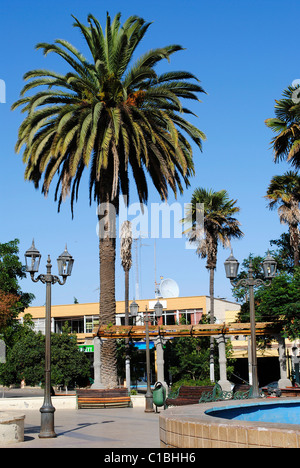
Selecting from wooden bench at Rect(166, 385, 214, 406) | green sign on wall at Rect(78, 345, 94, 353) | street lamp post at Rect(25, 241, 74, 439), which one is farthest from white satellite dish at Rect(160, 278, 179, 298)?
street lamp post at Rect(25, 241, 74, 439)

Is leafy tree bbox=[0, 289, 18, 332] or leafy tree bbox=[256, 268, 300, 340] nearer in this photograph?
leafy tree bbox=[256, 268, 300, 340]

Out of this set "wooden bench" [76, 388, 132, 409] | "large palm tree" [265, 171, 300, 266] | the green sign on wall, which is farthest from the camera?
the green sign on wall

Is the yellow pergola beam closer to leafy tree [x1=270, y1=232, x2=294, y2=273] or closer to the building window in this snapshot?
leafy tree [x1=270, y1=232, x2=294, y2=273]

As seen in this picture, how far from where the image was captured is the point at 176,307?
182 feet

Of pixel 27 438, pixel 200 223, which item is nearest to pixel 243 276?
pixel 200 223

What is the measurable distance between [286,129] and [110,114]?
7484 mm

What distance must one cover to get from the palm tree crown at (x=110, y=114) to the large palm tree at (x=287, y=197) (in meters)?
8.09

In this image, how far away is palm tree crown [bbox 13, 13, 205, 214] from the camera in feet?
80.9

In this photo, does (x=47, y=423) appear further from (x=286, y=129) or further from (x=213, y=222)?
(x=213, y=222)

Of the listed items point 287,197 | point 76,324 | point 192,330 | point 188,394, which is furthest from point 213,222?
point 76,324

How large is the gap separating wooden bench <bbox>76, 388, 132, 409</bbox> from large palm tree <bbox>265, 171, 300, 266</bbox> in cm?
1293
